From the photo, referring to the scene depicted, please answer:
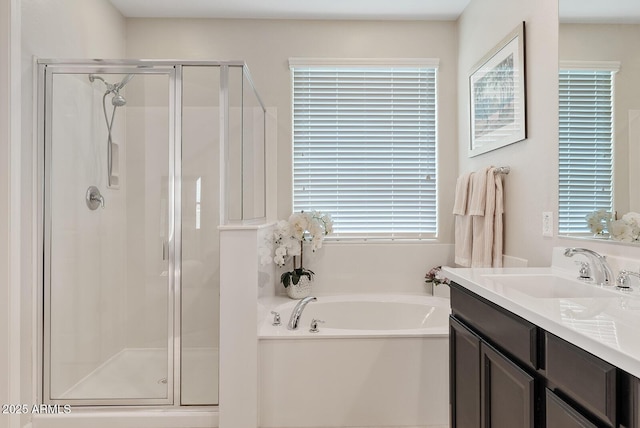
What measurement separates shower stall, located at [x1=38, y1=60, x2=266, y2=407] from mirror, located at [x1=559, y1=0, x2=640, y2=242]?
5.33ft

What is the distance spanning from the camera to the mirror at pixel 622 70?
1256 millimetres

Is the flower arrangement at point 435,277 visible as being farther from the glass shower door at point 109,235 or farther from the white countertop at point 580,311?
the glass shower door at point 109,235

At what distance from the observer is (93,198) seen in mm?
2127

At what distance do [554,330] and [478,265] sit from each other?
1399 mm

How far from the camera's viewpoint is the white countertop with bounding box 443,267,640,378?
28.7 inches

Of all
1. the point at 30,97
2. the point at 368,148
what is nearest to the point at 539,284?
the point at 368,148

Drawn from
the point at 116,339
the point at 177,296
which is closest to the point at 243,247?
the point at 177,296

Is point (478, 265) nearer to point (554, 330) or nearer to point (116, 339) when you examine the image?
point (554, 330)

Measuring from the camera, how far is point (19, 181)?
1.84 meters

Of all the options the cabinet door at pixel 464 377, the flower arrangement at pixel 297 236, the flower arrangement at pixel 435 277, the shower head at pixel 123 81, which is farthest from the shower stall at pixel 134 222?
the flower arrangement at pixel 435 277

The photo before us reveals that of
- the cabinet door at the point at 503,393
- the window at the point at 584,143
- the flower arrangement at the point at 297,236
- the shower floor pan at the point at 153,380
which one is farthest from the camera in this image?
the flower arrangement at the point at 297,236

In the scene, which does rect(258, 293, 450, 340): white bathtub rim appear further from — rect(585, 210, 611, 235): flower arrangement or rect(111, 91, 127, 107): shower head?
rect(111, 91, 127, 107): shower head

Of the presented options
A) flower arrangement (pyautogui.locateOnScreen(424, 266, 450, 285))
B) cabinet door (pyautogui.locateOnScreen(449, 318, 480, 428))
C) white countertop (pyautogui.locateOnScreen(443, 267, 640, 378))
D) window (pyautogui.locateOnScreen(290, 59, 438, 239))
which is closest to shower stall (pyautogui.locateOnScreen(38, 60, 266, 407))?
window (pyautogui.locateOnScreen(290, 59, 438, 239))

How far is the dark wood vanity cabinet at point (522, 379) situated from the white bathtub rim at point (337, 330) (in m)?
0.48
